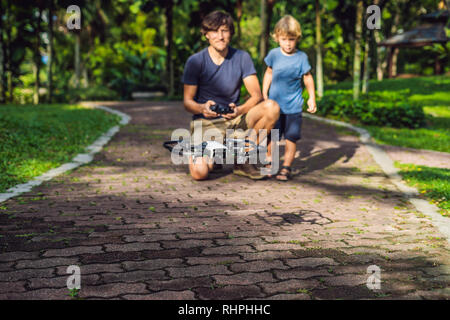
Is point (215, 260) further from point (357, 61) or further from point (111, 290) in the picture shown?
point (357, 61)

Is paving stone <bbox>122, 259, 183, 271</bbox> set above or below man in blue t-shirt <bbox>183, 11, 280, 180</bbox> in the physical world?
below

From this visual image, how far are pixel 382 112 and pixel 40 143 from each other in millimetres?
8358

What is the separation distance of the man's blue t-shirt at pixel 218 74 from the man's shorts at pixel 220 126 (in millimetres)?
117

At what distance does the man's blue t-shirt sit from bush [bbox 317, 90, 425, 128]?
7395 mm

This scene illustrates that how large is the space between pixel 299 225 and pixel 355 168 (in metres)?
3.30

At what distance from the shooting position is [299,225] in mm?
4387

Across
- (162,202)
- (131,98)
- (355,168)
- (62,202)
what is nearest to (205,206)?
(162,202)

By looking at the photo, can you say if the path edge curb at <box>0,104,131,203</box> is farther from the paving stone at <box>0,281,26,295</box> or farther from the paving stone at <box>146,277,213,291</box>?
the paving stone at <box>146,277,213,291</box>

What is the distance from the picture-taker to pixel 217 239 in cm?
393

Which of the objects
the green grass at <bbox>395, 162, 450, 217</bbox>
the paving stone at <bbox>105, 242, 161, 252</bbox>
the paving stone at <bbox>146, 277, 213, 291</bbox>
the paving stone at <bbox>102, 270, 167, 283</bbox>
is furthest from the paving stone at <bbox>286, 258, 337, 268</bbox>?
the green grass at <bbox>395, 162, 450, 217</bbox>

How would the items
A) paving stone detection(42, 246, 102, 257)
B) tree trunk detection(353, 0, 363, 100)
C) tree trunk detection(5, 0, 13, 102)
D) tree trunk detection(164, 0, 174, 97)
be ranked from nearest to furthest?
paving stone detection(42, 246, 102, 257), tree trunk detection(353, 0, 363, 100), tree trunk detection(164, 0, 174, 97), tree trunk detection(5, 0, 13, 102)

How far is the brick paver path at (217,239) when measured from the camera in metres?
2.96

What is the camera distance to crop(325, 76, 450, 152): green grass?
9.94 meters
